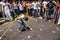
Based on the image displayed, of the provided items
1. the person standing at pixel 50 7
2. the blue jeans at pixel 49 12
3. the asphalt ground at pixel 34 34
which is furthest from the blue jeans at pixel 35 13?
the asphalt ground at pixel 34 34

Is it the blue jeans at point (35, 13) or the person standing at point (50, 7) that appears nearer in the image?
the person standing at point (50, 7)

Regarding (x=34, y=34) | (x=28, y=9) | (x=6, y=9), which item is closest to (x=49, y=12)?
(x=6, y=9)

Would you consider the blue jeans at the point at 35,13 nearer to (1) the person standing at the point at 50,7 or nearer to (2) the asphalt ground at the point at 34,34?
(1) the person standing at the point at 50,7

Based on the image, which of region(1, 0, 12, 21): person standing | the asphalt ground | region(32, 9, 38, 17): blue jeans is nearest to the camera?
the asphalt ground

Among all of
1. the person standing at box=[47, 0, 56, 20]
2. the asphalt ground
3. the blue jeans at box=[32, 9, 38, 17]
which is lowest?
the blue jeans at box=[32, 9, 38, 17]

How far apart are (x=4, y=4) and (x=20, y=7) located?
544cm

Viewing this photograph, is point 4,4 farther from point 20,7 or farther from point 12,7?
point 20,7

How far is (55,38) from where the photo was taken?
12531 mm

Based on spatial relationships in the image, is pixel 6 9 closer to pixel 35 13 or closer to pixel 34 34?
pixel 35 13

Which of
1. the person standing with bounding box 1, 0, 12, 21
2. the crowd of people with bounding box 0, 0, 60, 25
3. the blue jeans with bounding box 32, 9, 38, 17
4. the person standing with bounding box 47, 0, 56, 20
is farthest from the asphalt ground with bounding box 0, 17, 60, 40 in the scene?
the blue jeans with bounding box 32, 9, 38, 17

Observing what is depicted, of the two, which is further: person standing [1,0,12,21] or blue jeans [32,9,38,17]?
blue jeans [32,9,38,17]

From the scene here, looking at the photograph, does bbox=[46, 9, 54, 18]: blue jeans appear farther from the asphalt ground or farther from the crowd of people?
the asphalt ground

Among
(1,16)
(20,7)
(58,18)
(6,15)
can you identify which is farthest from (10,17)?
(58,18)

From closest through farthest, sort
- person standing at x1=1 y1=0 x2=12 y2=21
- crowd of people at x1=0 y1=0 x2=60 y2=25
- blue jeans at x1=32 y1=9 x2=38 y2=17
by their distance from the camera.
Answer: person standing at x1=1 y1=0 x2=12 y2=21 < crowd of people at x1=0 y1=0 x2=60 y2=25 < blue jeans at x1=32 y1=9 x2=38 y2=17
